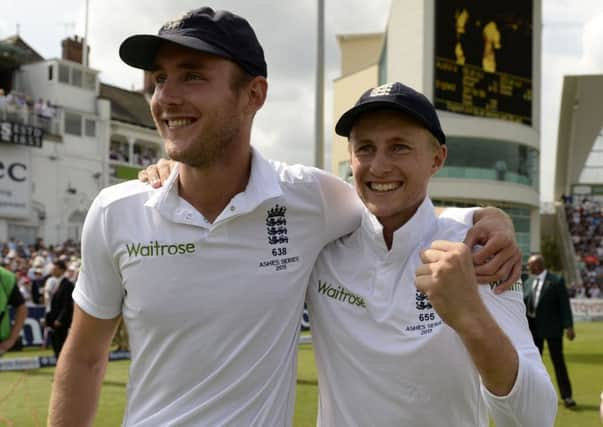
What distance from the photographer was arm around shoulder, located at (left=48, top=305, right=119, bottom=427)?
2432mm

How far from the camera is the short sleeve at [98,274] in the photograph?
2.42m

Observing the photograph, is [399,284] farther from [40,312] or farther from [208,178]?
[40,312]

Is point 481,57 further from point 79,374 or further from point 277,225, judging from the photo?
point 79,374

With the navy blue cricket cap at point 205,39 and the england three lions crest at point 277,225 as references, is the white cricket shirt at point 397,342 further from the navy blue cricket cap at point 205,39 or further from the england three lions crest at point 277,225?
the navy blue cricket cap at point 205,39

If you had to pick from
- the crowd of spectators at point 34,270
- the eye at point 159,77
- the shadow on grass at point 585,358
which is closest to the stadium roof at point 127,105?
the crowd of spectators at point 34,270

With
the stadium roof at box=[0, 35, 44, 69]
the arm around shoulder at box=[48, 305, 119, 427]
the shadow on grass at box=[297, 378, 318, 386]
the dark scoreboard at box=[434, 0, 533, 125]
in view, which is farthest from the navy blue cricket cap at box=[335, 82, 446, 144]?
the stadium roof at box=[0, 35, 44, 69]

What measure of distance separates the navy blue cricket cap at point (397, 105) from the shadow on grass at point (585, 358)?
42.4ft

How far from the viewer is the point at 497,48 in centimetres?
3438

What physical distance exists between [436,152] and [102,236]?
1287 mm

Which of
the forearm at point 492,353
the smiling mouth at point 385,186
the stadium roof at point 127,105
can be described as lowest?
the forearm at point 492,353

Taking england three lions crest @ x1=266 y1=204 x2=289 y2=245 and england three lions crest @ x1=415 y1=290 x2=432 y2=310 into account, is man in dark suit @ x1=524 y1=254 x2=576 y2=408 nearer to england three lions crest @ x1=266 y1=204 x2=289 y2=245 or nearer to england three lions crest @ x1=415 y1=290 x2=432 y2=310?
england three lions crest @ x1=415 y1=290 x2=432 y2=310

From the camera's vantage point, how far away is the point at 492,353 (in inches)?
77.2

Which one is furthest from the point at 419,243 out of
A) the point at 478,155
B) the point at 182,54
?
the point at 478,155

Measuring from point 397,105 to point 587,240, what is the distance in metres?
47.3
